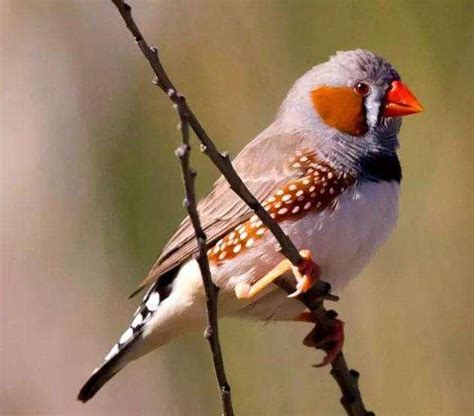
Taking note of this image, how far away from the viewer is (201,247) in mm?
2408

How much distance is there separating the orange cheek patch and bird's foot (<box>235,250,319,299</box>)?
56 centimetres

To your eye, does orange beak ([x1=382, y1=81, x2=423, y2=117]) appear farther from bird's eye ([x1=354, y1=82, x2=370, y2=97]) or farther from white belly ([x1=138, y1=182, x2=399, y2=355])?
white belly ([x1=138, y1=182, x2=399, y2=355])

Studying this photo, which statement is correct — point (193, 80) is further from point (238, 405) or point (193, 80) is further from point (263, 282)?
point (263, 282)

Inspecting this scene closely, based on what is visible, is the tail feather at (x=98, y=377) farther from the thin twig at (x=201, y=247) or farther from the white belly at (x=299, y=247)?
the thin twig at (x=201, y=247)

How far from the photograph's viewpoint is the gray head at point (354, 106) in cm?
358

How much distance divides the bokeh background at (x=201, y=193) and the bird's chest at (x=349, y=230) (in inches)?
38.5

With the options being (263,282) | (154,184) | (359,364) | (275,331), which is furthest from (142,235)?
(263,282)

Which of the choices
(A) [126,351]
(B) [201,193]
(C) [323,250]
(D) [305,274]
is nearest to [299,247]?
(C) [323,250]

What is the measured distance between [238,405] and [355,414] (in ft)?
4.88

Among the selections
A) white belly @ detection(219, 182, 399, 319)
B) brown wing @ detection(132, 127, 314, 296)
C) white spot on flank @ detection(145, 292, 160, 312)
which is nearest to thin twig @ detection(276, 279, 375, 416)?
white belly @ detection(219, 182, 399, 319)

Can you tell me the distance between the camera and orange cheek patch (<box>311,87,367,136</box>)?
3.62m

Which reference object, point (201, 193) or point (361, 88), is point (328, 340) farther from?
point (201, 193)

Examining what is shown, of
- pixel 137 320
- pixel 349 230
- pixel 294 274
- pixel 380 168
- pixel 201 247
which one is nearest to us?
pixel 201 247

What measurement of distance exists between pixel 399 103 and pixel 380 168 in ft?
0.80
